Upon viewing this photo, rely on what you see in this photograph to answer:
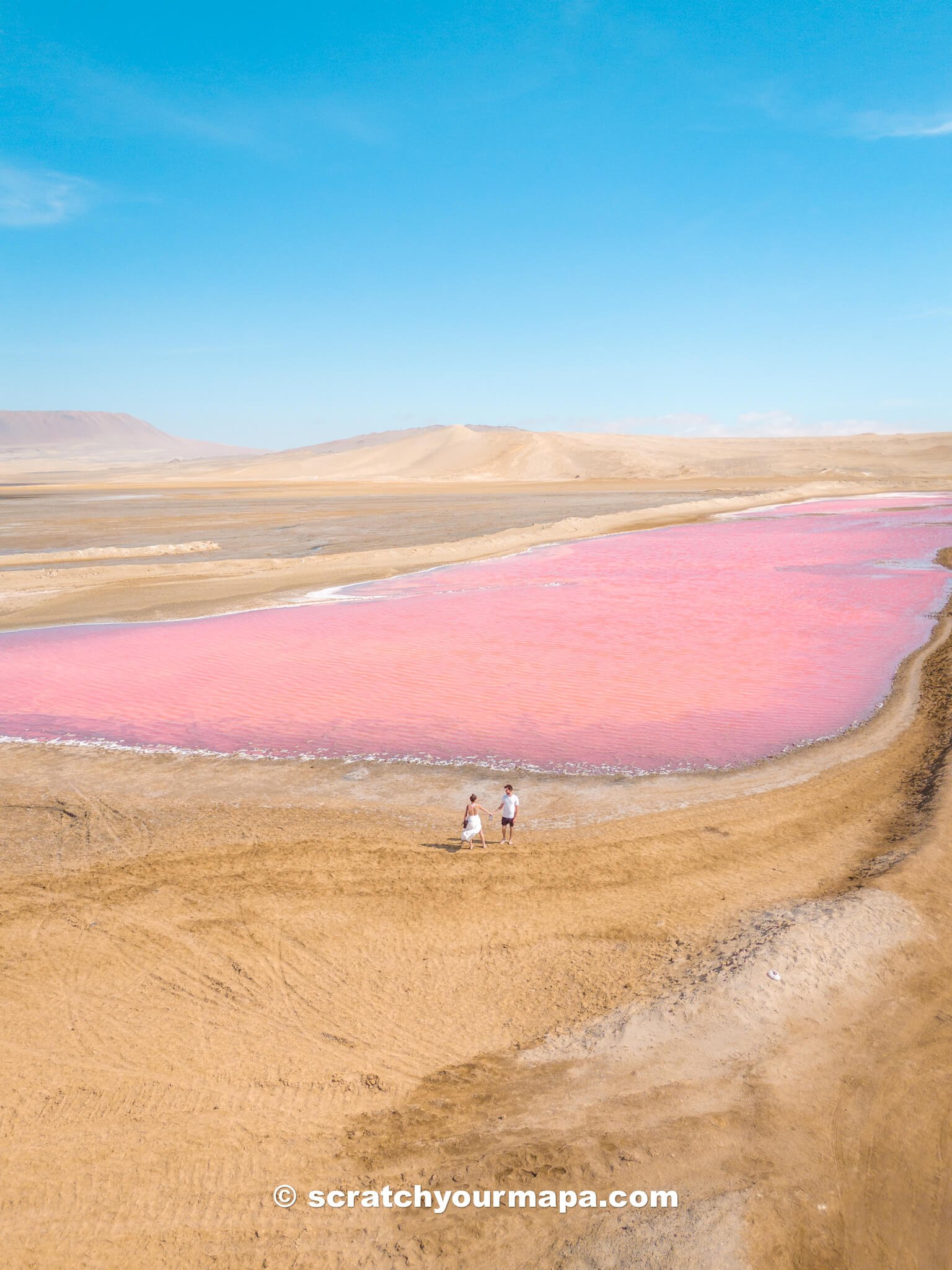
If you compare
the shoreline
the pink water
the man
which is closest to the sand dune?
the pink water

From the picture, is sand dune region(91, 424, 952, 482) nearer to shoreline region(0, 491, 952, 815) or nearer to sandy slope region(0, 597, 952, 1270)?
shoreline region(0, 491, 952, 815)

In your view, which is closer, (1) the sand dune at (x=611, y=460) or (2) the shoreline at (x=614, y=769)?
(2) the shoreline at (x=614, y=769)

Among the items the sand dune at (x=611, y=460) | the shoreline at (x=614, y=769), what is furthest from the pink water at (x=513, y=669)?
the sand dune at (x=611, y=460)

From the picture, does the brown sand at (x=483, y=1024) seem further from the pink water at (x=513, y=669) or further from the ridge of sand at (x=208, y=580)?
the ridge of sand at (x=208, y=580)

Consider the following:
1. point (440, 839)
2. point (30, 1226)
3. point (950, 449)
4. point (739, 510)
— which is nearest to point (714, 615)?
point (440, 839)

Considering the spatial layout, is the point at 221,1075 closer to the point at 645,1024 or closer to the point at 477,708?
the point at 645,1024

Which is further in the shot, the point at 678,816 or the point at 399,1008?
the point at 678,816
